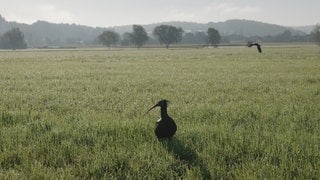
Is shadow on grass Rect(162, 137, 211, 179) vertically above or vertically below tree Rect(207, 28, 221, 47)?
above

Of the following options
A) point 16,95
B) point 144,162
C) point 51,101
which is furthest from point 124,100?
point 144,162

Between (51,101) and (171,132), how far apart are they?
706 cm

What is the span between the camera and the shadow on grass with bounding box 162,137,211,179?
19.1 ft

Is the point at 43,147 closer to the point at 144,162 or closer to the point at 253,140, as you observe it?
the point at 144,162

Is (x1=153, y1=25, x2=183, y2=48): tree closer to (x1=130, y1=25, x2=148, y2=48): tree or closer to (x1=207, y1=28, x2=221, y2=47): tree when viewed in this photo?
(x1=130, y1=25, x2=148, y2=48): tree

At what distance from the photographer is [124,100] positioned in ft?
43.3

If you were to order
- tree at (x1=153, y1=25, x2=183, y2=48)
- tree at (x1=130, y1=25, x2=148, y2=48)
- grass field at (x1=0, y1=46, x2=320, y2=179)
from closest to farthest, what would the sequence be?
grass field at (x1=0, y1=46, x2=320, y2=179) → tree at (x1=153, y1=25, x2=183, y2=48) → tree at (x1=130, y1=25, x2=148, y2=48)

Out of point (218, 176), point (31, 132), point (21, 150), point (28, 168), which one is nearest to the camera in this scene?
point (218, 176)

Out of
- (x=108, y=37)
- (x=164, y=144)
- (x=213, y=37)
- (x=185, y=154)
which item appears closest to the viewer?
(x=185, y=154)

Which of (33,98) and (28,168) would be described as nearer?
(28,168)

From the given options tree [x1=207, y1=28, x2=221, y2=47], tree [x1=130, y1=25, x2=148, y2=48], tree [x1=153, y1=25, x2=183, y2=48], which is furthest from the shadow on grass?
tree [x1=130, y1=25, x2=148, y2=48]

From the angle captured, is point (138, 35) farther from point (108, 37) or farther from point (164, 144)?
point (164, 144)

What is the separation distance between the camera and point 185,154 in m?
6.58

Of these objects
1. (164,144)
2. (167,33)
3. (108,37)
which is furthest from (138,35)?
(164,144)
